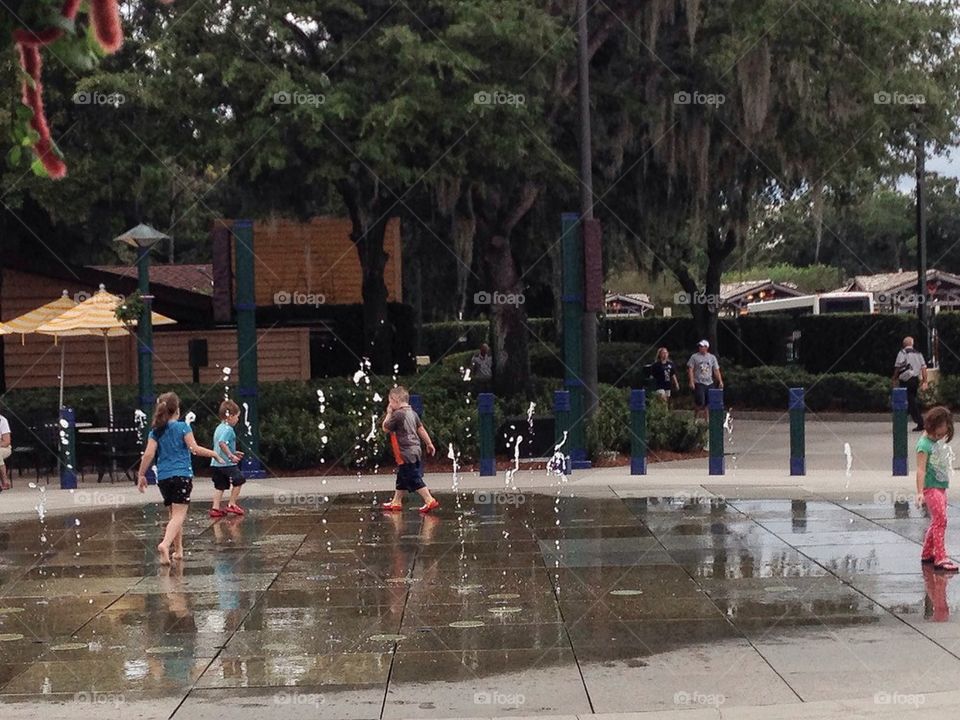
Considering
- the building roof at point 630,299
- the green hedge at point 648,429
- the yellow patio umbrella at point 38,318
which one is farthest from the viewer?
the building roof at point 630,299

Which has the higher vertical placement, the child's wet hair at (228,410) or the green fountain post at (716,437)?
the child's wet hair at (228,410)

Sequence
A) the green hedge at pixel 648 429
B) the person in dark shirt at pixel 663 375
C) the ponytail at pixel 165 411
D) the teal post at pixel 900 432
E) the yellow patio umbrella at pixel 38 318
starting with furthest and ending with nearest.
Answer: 1. the person in dark shirt at pixel 663 375
2. the yellow patio umbrella at pixel 38 318
3. the green hedge at pixel 648 429
4. the teal post at pixel 900 432
5. the ponytail at pixel 165 411

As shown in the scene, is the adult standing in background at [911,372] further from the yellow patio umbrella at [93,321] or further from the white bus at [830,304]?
the white bus at [830,304]

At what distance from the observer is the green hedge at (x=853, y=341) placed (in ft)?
126

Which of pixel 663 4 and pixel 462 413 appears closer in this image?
pixel 462 413

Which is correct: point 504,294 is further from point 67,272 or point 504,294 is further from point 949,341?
point 949,341

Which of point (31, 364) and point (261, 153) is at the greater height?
point (261, 153)

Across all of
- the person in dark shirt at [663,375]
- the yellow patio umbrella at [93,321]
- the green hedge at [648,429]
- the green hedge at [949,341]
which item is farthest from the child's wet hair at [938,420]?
the green hedge at [949,341]

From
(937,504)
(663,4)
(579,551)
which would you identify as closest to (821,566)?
(937,504)

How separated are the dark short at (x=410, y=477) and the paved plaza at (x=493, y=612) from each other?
34cm

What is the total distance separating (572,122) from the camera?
2581 centimetres

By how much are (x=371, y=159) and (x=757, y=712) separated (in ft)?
50.1

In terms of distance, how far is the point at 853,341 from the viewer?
129 feet

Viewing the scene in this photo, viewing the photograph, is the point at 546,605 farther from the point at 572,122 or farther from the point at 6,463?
the point at 572,122
